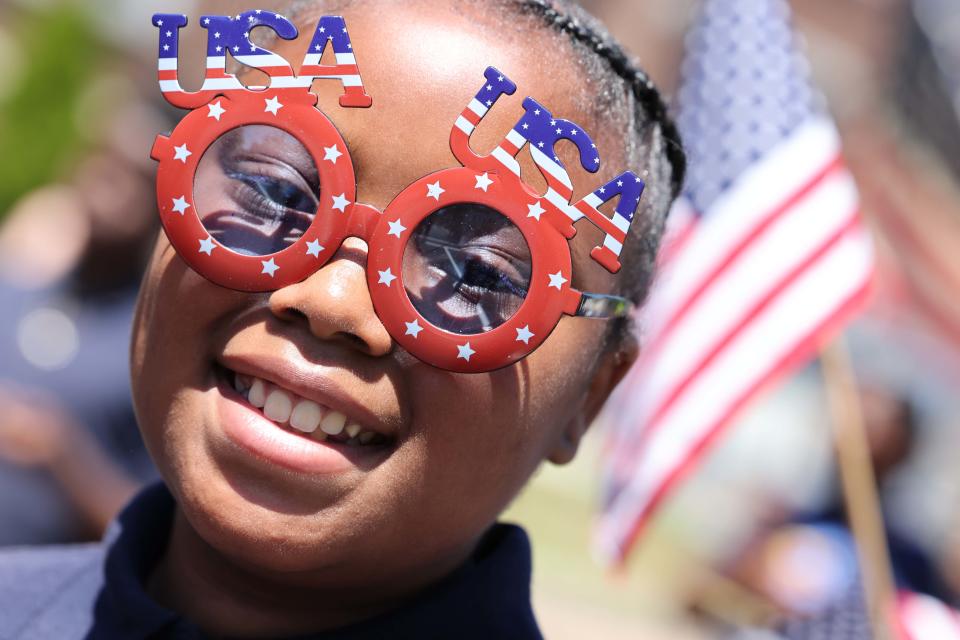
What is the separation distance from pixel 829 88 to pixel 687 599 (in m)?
8.06

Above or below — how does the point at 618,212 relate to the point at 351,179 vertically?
above

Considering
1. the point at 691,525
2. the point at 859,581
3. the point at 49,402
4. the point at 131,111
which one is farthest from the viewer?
the point at 691,525

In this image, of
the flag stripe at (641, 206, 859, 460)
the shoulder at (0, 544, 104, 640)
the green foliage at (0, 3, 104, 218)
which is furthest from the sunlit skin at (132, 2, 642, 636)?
the green foliage at (0, 3, 104, 218)

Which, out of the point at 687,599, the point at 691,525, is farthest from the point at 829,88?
the point at 687,599

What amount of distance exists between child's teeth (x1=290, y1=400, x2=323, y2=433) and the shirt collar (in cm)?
37

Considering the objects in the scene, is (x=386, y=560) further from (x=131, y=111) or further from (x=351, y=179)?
(x=131, y=111)

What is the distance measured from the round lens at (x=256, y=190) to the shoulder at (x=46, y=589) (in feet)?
2.52

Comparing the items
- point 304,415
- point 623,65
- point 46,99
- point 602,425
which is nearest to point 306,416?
point 304,415

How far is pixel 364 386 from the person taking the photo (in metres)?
1.51

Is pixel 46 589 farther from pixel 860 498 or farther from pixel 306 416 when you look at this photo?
pixel 860 498

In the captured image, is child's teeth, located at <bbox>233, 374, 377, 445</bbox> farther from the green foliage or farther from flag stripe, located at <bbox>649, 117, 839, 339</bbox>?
the green foliage

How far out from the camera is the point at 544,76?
1.69 meters

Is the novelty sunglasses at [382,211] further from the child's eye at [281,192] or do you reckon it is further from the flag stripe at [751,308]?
the flag stripe at [751,308]

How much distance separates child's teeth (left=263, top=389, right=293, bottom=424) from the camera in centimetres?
154
